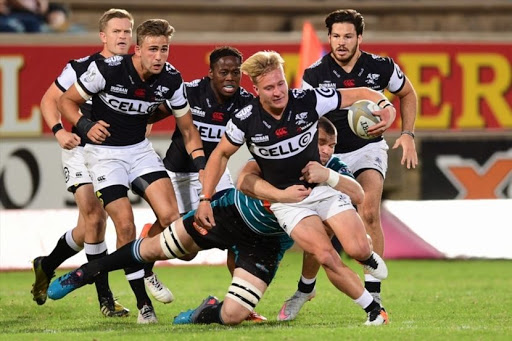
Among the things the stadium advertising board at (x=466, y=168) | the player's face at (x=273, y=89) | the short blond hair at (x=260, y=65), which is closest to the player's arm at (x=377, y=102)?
the player's face at (x=273, y=89)

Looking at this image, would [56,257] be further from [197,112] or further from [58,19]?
[58,19]

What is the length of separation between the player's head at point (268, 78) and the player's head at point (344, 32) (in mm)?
1437

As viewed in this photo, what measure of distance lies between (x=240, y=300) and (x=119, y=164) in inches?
68.9

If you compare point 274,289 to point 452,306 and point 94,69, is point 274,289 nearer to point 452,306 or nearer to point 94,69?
point 452,306

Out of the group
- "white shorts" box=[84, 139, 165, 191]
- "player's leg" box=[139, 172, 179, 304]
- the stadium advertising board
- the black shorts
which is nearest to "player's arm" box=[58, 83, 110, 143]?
"white shorts" box=[84, 139, 165, 191]

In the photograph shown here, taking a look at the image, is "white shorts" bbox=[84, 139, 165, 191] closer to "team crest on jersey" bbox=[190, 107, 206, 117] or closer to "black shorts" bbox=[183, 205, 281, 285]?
"team crest on jersey" bbox=[190, 107, 206, 117]

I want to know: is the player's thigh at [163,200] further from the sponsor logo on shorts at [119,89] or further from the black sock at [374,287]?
the black sock at [374,287]

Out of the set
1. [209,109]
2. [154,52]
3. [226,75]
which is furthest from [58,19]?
[154,52]

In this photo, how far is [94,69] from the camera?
9.36 metres

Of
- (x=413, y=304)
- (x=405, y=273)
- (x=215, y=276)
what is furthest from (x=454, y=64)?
(x=413, y=304)

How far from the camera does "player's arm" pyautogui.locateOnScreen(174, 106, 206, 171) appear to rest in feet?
31.3

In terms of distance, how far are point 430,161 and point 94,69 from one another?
9.18 meters

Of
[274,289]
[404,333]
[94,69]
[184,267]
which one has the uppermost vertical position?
[94,69]

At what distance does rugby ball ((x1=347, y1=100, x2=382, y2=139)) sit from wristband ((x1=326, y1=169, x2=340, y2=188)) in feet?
1.29
